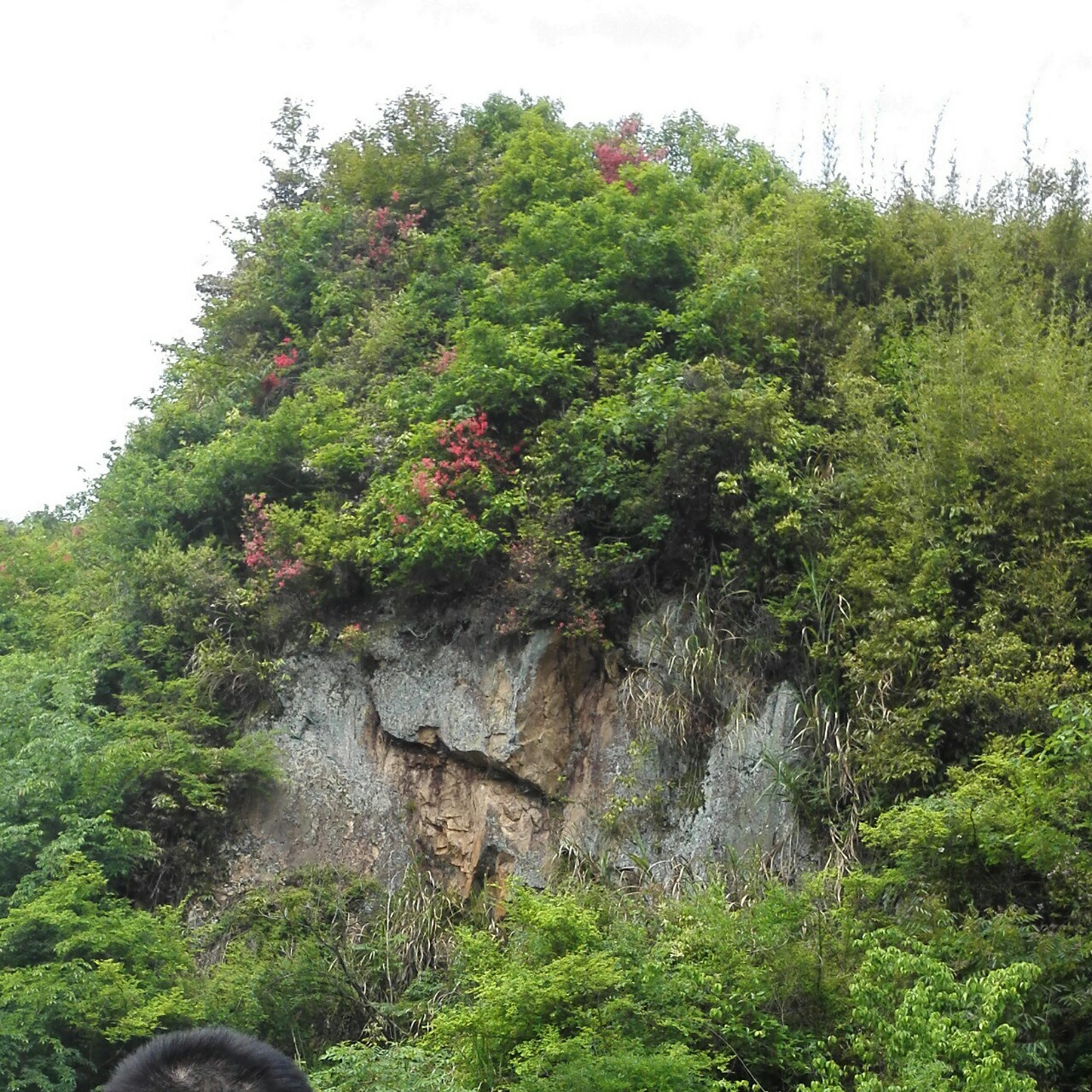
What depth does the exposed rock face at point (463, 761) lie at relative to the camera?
35.6 ft

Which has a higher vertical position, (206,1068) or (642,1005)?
(206,1068)

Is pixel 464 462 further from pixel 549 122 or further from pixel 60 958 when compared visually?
pixel 549 122

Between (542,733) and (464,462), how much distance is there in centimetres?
250

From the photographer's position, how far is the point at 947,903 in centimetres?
789

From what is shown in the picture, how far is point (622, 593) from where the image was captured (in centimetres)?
1167

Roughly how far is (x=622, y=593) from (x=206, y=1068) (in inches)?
366

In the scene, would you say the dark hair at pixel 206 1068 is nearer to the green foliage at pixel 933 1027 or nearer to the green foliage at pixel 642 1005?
the green foliage at pixel 933 1027

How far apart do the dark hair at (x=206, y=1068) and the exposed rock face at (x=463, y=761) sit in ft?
26.2

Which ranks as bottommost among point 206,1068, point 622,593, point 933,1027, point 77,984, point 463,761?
point 77,984

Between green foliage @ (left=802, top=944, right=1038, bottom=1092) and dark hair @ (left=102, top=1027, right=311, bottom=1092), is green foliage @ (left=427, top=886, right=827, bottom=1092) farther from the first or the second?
dark hair @ (left=102, top=1027, right=311, bottom=1092)

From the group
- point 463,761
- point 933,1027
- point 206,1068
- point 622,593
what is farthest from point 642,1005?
point 206,1068

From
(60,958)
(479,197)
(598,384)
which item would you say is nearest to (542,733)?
(598,384)

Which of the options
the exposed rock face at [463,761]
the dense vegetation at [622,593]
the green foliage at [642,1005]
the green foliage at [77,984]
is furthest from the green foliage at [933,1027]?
the green foliage at [77,984]

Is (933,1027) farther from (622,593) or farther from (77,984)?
(77,984)
